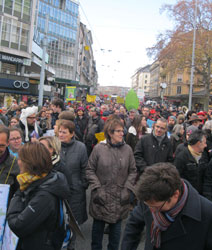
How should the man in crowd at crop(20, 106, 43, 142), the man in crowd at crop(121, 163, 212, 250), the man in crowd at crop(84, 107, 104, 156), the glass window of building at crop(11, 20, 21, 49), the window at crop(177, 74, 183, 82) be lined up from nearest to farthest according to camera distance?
1. the man in crowd at crop(121, 163, 212, 250)
2. the man in crowd at crop(20, 106, 43, 142)
3. the man in crowd at crop(84, 107, 104, 156)
4. the glass window of building at crop(11, 20, 21, 49)
5. the window at crop(177, 74, 183, 82)

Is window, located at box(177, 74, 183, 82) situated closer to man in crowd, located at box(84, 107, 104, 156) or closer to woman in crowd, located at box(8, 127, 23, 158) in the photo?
man in crowd, located at box(84, 107, 104, 156)

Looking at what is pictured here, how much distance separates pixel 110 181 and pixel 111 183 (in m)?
0.03

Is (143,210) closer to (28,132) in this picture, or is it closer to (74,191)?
(74,191)

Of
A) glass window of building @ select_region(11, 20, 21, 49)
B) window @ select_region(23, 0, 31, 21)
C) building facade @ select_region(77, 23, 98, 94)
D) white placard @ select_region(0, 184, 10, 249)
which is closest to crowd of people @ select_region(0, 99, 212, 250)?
white placard @ select_region(0, 184, 10, 249)

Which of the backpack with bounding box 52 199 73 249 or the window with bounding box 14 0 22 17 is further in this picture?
the window with bounding box 14 0 22 17

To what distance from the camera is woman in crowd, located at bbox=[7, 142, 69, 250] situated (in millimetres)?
2082

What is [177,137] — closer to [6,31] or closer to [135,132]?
[135,132]

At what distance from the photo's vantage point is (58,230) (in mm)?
2301

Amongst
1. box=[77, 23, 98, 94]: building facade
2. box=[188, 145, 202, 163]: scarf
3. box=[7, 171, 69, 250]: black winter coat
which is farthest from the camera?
box=[77, 23, 98, 94]: building facade

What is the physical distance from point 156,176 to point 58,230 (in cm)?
111

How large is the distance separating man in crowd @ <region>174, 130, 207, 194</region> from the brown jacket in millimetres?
717

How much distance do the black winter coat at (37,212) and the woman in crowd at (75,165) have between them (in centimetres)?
137

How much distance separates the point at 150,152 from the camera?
454 cm

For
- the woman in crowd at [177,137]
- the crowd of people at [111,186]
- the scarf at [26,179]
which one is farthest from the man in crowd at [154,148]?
the scarf at [26,179]
